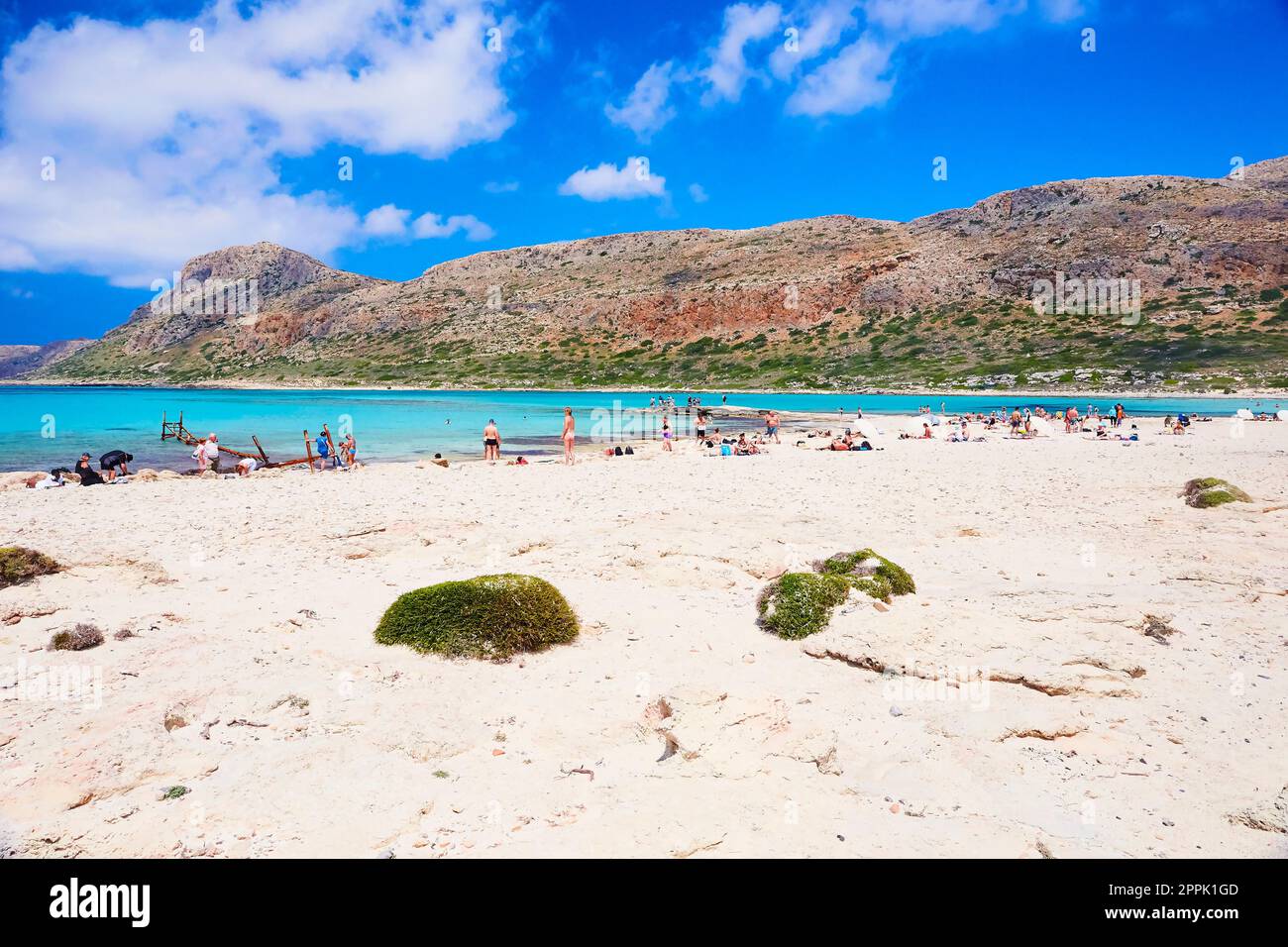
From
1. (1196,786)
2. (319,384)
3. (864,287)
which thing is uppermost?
(864,287)

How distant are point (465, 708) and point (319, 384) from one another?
393 ft

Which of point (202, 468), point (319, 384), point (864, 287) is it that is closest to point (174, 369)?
point (319, 384)

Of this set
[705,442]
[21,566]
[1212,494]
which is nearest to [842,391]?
[705,442]

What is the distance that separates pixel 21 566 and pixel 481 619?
6.53 metres

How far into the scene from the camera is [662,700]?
6.13 meters

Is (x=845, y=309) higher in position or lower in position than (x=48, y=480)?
higher

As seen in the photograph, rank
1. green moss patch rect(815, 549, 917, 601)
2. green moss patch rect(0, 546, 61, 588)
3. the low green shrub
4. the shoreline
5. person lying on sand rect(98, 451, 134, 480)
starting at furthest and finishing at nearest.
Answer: the shoreline → person lying on sand rect(98, 451, 134, 480) → green moss patch rect(0, 546, 61, 588) → green moss patch rect(815, 549, 917, 601) → the low green shrub

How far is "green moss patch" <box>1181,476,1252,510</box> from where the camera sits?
535 inches

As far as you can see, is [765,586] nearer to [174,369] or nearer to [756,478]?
[756,478]

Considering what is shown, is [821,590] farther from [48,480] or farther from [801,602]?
[48,480]

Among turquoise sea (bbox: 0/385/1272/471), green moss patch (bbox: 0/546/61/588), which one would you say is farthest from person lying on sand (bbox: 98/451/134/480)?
green moss patch (bbox: 0/546/61/588)

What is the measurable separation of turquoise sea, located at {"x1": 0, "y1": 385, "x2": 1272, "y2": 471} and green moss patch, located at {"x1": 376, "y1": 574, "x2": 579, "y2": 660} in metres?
20.5

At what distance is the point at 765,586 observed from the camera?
9.07 m

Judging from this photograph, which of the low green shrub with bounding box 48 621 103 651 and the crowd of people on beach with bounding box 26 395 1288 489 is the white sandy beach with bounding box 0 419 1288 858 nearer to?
the low green shrub with bounding box 48 621 103 651
